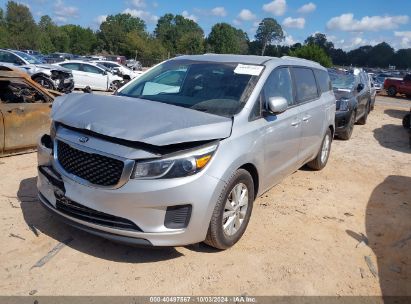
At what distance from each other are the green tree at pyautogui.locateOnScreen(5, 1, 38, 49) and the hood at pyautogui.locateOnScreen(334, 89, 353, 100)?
71195mm

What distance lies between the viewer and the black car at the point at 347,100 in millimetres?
9805

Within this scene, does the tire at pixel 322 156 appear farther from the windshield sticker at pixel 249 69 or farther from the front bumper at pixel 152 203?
the front bumper at pixel 152 203

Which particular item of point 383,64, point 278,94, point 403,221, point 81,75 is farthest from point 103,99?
point 383,64

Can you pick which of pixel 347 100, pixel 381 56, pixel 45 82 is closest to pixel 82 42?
pixel 45 82

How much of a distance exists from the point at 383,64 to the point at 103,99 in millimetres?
133117

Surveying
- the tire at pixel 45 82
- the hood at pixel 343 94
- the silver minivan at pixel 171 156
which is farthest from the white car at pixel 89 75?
the silver minivan at pixel 171 156

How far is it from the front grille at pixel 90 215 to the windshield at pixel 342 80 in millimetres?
9076

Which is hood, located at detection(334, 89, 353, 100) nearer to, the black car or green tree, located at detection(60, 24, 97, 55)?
the black car

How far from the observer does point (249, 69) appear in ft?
14.3

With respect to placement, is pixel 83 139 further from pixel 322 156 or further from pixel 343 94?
pixel 343 94

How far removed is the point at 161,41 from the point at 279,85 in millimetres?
97591

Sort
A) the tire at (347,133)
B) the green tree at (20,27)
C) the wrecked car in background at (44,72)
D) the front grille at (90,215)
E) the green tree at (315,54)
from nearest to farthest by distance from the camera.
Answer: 1. the front grille at (90,215)
2. the tire at (347,133)
3. the wrecked car in background at (44,72)
4. the green tree at (315,54)
5. the green tree at (20,27)

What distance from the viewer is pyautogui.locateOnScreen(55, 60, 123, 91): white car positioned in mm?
18409

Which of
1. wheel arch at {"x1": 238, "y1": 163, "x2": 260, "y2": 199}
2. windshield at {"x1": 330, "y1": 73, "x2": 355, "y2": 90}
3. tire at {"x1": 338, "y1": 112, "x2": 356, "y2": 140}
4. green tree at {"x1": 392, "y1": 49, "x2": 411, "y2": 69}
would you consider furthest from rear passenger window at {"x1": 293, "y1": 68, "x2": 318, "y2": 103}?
green tree at {"x1": 392, "y1": 49, "x2": 411, "y2": 69}
